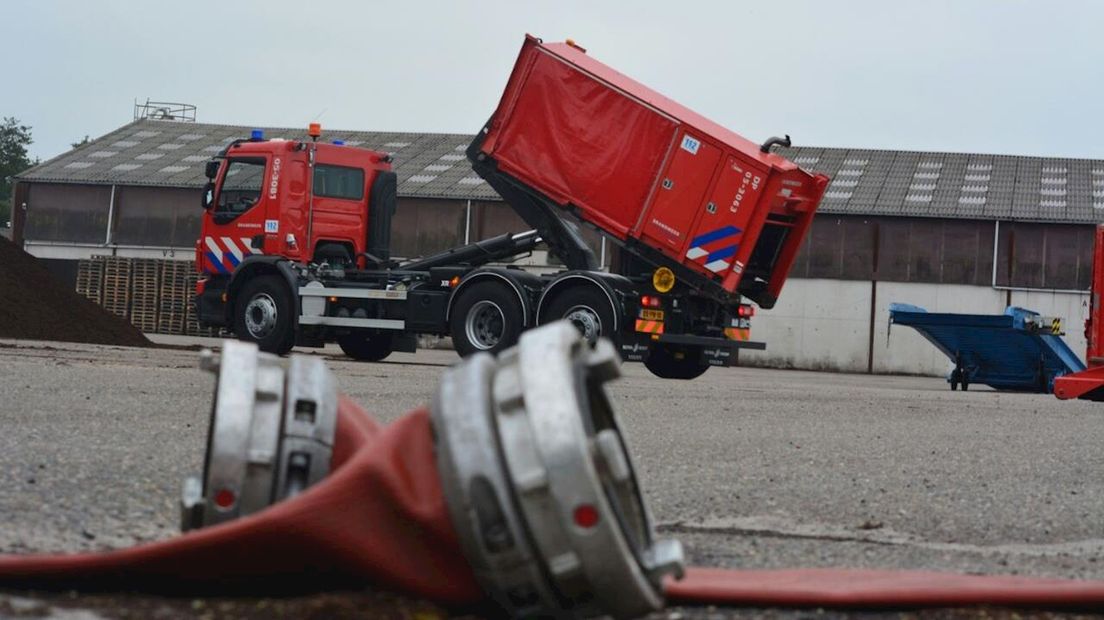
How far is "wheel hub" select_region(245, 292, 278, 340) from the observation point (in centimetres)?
1970

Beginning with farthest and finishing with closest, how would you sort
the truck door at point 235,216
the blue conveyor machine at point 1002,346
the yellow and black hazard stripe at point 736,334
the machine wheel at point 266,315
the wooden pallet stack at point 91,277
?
1. the wooden pallet stack at point 91,277
2. the blue conveyor machine at point 1002,346
3. the truck door at point 235,216
4. the machine wheel at point 266,315
5. the yellow and black hazard stripe at point 736,334

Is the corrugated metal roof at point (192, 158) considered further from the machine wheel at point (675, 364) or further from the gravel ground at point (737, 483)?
the gravel ground at point (737, 483)

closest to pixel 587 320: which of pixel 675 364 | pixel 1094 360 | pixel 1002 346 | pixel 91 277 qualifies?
pixel 675 364

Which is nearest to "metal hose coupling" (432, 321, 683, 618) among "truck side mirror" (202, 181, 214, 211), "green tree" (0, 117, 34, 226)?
"truck side mirror" (202, 181, 214, 211)

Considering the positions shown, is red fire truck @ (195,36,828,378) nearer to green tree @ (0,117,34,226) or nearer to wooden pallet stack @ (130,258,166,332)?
wooden pallet stack @ (130,258,166,332)

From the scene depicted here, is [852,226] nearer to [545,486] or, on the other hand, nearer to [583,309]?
[583,309]

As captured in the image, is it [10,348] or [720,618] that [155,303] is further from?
[720,618]

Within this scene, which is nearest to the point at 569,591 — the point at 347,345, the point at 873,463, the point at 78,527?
the point at 78,527

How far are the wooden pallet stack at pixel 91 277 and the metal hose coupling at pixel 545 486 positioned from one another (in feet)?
122

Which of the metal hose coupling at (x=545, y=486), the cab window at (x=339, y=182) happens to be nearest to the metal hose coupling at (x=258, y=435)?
the metal hose coupling at (x=545, y=486)

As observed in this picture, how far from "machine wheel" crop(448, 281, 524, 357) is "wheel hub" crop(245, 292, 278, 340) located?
2454 millimetres

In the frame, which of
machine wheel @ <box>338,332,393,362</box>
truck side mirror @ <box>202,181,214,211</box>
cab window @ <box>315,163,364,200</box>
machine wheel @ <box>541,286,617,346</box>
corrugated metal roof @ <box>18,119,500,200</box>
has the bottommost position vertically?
machine wheel @ <box>338,332,393,362</box>

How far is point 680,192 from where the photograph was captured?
18047 millimetres

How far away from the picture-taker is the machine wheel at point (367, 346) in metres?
21.3
